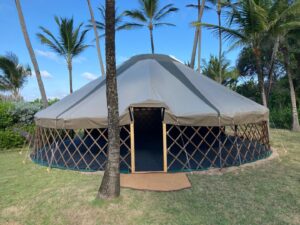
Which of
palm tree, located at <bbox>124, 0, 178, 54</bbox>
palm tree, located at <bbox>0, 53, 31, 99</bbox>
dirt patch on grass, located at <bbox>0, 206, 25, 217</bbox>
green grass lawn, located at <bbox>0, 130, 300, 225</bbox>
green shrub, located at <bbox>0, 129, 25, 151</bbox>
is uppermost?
palm tree, located at <bbox>124, 0, 178, 54</bbox>

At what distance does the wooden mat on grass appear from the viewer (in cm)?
445

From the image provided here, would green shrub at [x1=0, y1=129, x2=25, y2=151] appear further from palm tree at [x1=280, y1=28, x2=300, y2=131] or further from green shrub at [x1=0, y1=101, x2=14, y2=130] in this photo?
palm tree at [x1=280, y1=28, x2=300, y2=131]

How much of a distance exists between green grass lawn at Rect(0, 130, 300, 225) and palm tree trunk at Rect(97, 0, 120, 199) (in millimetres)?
225

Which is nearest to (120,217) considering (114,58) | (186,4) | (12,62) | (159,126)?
(114,58)

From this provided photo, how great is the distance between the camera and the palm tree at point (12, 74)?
18.2 m

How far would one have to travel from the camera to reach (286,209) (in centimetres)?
354

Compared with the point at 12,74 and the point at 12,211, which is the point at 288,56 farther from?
the point at 12,74

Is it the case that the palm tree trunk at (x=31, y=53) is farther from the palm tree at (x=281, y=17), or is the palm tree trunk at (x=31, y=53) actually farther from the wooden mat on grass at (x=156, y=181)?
the palm tree at (x=281, y=17)

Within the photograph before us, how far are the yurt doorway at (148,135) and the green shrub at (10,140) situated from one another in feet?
12.4

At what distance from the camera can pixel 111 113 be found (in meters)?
3.74

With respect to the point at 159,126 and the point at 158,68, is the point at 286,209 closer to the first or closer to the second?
the point at 158,68

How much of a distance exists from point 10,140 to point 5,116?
79 centimetres

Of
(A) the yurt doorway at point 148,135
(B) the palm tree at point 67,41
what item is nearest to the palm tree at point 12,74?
(B) the palm tree at point 67,41

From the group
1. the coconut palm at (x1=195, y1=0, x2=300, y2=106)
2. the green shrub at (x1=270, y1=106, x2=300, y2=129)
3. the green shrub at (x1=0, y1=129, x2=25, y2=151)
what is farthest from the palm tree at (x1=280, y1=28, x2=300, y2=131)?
the green shrub at (x1=0, y1=129, x2=25, y2=151)
